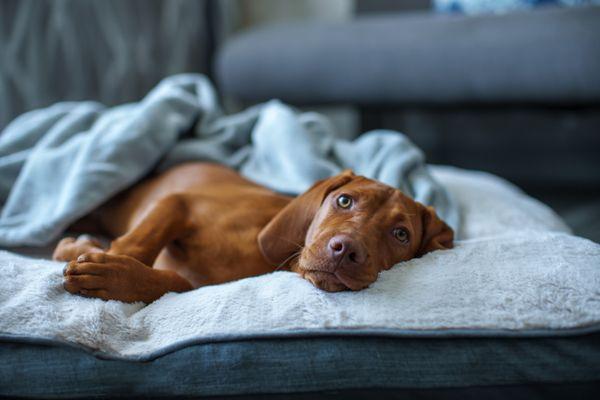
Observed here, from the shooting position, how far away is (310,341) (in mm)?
1419

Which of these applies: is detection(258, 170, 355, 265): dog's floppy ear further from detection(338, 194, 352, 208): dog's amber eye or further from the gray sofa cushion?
the gray sofa cushion

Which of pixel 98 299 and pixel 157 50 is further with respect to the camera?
pixel 157 50

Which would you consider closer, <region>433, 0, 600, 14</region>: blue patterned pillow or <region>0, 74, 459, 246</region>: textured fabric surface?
<region>0, 74, 459, 246</region>: textured fabric surface

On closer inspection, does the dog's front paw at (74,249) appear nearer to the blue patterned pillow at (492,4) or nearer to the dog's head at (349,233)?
the dog's head at (349,233)

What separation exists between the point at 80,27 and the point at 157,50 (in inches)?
26.1

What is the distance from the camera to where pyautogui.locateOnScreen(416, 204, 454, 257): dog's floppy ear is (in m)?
1.86

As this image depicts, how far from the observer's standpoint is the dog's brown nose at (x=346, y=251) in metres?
1.53

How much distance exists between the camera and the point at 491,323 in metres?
1.44

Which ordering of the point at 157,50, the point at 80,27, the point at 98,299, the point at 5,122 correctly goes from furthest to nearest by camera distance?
the point at 157,50 < the point at 80,27 < the point at 5,122 < the point at 98,299

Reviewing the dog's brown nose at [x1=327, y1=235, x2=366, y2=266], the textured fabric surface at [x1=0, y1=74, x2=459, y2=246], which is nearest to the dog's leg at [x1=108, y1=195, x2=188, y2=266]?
the textured fabric surface at [x1=0, y1=74, x2=459, y2=246]

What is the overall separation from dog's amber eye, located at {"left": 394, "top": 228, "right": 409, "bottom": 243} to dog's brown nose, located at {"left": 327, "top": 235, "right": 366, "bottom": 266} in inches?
9.4

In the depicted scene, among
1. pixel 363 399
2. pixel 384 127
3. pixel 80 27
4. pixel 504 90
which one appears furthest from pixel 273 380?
pixel 80 27

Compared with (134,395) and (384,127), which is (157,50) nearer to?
(384,127)

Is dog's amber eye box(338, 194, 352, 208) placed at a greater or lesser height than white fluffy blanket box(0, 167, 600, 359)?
greater
